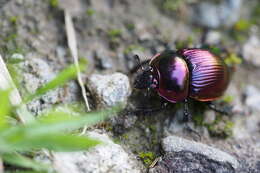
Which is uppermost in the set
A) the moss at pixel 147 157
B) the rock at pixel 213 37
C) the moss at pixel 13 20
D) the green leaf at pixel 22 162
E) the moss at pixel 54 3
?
the moss at pixel 54 3

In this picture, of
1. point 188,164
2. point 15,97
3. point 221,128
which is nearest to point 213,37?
point 221,128

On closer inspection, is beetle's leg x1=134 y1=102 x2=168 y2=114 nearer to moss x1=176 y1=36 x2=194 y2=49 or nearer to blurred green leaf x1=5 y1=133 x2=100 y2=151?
moss x1=176 y1=36 x2=194 y2=49

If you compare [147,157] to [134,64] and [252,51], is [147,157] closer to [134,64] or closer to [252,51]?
[134,64]

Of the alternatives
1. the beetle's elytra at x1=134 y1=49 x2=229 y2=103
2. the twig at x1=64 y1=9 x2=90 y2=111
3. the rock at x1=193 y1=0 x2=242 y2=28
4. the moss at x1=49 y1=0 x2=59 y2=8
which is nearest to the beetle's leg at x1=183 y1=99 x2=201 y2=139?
the beetle's elytra at x1=134 y1=49 x2=229 y2=103

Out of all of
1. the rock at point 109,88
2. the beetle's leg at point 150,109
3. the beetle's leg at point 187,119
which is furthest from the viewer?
the beetle's leg at point 187,119

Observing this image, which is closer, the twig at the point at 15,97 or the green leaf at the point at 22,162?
the green leaf at the point at 22,162

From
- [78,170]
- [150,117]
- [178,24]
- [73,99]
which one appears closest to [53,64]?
[73,99]

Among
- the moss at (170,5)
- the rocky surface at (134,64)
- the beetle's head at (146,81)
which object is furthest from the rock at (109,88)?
the moss at (170,5)

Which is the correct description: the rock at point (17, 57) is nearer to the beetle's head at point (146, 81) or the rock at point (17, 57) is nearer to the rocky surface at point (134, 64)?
the rocky surface at point (134, 64)

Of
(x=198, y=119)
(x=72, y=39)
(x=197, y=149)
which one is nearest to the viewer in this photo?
(x=197, y=149)
